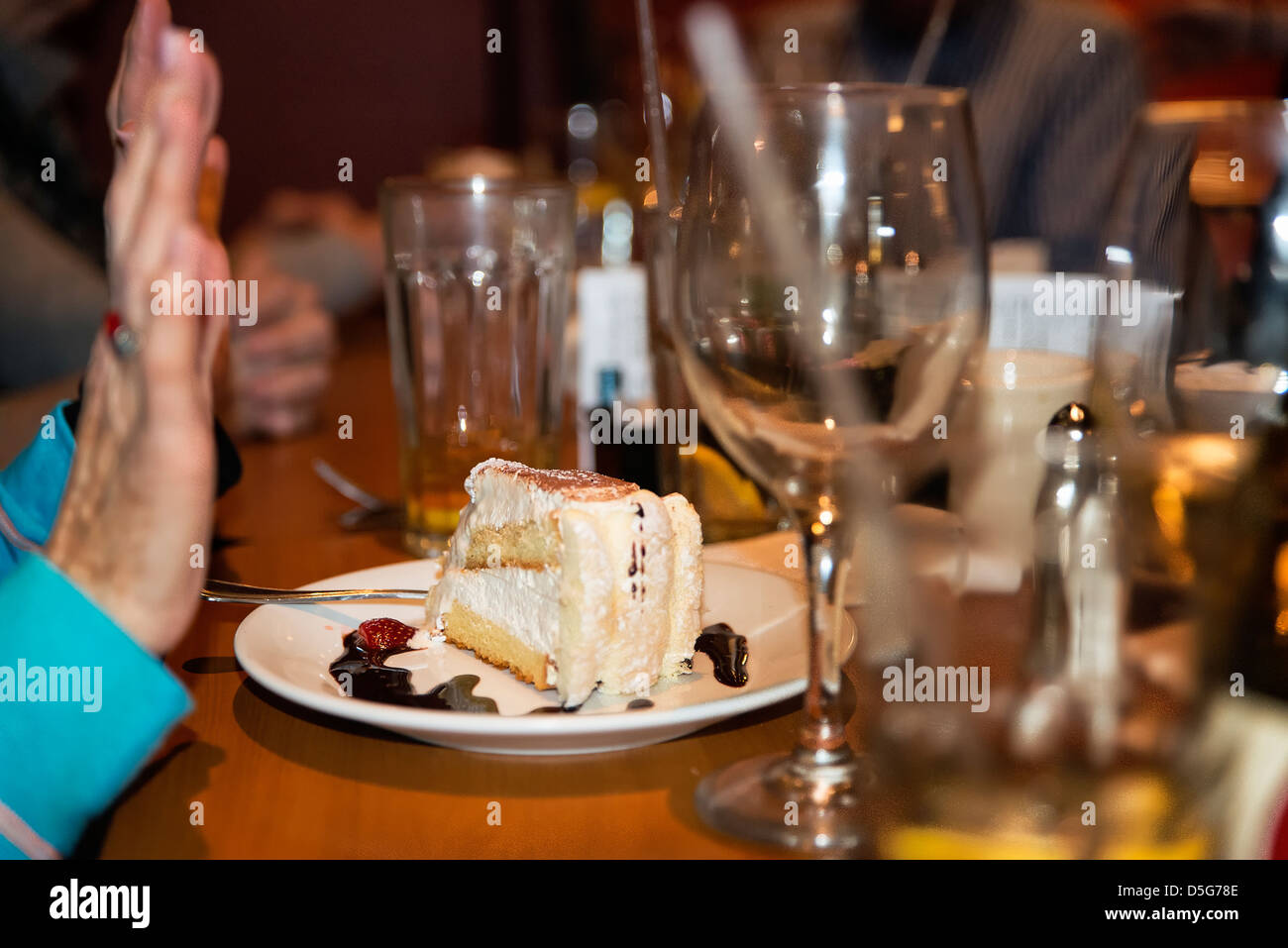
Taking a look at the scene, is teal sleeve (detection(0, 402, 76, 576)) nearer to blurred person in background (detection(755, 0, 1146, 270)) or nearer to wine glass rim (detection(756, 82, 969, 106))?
wine glass rim (detection(756, 82, 969, 106))

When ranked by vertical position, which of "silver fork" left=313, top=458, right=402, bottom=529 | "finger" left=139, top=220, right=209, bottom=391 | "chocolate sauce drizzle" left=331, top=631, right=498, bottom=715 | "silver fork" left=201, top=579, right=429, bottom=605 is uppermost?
"finger" left=139, top=220, right=209, bottom=391

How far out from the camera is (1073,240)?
2.73m

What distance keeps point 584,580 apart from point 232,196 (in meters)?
3.05

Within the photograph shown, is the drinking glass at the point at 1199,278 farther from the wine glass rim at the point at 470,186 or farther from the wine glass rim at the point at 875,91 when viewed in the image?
the wine glass rim at the point at 470,186

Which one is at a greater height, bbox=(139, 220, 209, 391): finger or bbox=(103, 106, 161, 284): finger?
bbox=(103, 106, 161, 284): finger

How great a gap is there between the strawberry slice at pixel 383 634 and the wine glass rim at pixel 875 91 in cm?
40

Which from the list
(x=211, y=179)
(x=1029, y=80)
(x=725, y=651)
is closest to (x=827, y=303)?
(x=725, y=651)

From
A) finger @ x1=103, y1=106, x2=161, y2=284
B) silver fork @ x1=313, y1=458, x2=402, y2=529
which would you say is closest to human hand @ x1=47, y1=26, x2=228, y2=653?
finger @ x1=103, y1=106, x2=161, y2=284

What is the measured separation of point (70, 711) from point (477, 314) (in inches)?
25.5

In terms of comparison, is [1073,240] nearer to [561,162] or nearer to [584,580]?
[561,162]

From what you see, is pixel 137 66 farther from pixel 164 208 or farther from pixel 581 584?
pixel 581 584

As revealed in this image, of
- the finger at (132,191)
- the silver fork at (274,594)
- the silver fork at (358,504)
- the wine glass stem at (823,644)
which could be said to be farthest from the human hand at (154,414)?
the silver fork at (358,504)

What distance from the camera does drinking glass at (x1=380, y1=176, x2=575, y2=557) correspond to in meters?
1.10

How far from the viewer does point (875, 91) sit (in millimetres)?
490
